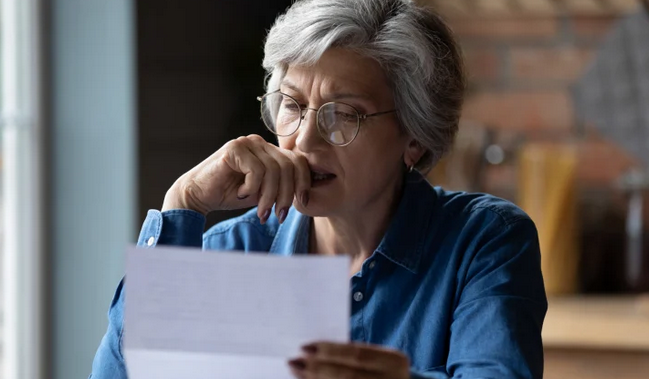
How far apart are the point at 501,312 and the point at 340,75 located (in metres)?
0.44

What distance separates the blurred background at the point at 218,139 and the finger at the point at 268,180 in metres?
0.77

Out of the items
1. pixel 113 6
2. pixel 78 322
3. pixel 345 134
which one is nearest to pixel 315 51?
pixel 345 134

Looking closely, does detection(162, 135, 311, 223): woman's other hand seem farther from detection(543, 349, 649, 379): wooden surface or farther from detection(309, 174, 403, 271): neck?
detection(543, 349, 649, 379): wooden surface

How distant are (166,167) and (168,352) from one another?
125cm

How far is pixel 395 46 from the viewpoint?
152 cm

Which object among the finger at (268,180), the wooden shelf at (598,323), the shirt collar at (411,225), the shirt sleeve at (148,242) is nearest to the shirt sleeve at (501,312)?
the shirt collar at (411,225)

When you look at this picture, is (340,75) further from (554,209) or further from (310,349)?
(554,209)

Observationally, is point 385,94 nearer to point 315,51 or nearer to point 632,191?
point 315,51

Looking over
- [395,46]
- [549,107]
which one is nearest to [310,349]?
[395,46]

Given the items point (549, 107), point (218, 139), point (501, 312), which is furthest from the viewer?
point (549, 107)

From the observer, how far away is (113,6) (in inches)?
85.6

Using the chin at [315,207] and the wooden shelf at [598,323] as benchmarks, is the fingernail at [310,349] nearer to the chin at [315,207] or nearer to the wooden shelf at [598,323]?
the chin at [315,207]

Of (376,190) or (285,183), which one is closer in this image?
(285,183)

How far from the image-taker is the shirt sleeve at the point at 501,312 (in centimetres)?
131
